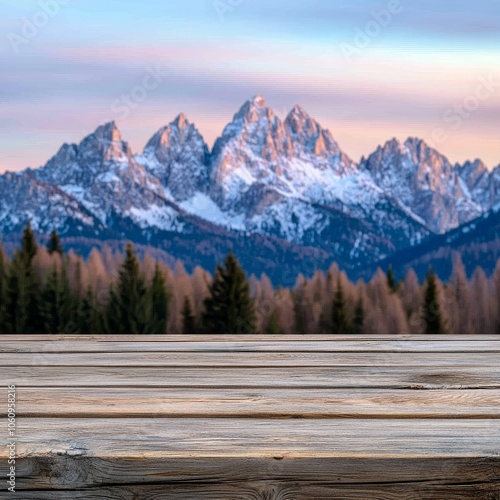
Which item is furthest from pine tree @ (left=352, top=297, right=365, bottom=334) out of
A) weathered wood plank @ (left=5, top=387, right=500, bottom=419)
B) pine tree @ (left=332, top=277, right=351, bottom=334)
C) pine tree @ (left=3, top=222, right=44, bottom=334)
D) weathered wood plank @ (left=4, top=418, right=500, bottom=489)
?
weathered wood plank @ (left=4, top=418, right=500, bottom=489)

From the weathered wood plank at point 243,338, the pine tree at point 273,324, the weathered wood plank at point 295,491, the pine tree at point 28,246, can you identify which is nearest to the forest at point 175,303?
the pine tree at point 28,246

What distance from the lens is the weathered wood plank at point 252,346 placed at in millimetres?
3223

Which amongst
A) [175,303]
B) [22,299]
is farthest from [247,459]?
[175,303]

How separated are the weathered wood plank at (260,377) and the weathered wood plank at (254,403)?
9 centimetres

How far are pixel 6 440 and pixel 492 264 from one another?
196731 millimetres

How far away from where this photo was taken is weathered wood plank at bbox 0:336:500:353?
3.22m

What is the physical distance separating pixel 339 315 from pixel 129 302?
19172 millimetres

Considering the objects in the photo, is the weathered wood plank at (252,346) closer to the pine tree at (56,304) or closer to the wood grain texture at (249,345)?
the wood grain texture at (249,345)

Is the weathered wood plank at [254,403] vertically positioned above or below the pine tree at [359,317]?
below

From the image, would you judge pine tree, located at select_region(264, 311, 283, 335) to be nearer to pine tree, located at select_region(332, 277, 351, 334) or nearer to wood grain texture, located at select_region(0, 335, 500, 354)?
pine tree, located at select_region(332, 277, 351, 334)

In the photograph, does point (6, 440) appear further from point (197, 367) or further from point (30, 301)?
point (30, 301)

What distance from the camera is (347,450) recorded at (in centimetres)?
176

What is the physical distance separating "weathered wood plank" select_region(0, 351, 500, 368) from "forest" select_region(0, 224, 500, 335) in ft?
195

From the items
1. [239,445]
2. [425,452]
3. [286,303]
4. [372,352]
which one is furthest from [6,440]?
[286,303]
